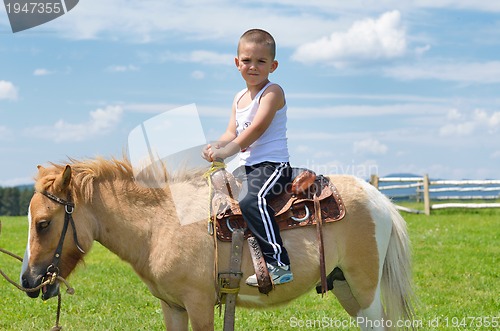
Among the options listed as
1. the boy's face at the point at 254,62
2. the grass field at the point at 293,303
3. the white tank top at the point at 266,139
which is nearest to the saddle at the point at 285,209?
the white tank top at the point at 266,139

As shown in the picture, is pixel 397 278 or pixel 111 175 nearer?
pixel 111 175

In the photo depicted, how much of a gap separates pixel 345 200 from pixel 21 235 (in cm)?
1579

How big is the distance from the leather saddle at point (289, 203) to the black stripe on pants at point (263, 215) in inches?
3.4

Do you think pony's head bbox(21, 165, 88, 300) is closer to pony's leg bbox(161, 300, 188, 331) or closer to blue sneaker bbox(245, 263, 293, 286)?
pony's leg bbox(161, 300, 188, 331)

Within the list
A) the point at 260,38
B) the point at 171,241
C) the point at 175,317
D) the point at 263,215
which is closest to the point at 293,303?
the point at 175,317

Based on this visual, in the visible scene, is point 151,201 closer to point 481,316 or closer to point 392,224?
point 392,224

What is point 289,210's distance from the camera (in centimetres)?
467

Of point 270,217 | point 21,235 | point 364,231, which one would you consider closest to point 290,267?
point 270,217

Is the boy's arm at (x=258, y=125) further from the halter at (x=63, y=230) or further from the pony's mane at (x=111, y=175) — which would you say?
the halter at (x=63, y=230)

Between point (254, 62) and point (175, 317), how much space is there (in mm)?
2128

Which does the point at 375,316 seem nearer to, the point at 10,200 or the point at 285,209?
the point at 285,209

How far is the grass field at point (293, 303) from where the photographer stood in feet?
23.2

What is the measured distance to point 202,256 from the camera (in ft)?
14.6

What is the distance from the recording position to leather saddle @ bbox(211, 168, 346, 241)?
4539 millimetres
